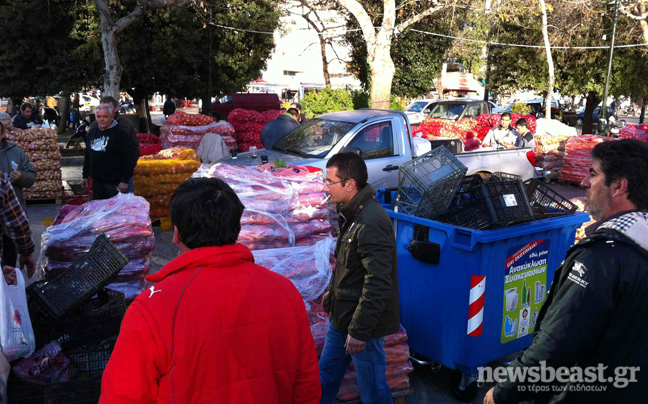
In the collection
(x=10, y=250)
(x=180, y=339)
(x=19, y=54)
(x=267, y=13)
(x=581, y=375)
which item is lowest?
(x=10, y=250)

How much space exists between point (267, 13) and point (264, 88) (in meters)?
34.0

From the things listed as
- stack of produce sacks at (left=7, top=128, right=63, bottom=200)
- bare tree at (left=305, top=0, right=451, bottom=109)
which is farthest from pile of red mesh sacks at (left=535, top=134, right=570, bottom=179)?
stack of produce sacks at (left=7, top=128, right=63, bottom=200)

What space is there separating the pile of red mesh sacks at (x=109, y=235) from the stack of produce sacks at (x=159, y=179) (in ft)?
13.3

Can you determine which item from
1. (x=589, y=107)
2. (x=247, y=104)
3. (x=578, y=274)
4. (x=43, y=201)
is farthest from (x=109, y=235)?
(x=589, y=107)

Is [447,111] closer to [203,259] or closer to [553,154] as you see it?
[553,154]

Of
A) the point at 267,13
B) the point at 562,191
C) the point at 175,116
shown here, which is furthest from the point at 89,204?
the point at 267,13

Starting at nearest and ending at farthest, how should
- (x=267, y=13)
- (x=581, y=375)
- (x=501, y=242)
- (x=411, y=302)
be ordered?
(x=581, y=375), (x=501, y=242), (x=411, y=302), (x=267, y=13)

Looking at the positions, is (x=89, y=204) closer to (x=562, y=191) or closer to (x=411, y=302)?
(x=411, y=302)

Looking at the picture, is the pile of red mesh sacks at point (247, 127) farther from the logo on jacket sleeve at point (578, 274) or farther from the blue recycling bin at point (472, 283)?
the logo on jacket sleeve at point (578, 274)

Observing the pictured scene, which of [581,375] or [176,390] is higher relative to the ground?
[176,390]

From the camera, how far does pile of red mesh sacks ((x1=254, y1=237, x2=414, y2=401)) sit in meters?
4.04

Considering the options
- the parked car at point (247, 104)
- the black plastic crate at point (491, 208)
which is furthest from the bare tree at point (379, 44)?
the black plastic crate at point (491, 208)

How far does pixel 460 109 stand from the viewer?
2033 cm

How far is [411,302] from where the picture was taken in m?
4.41
